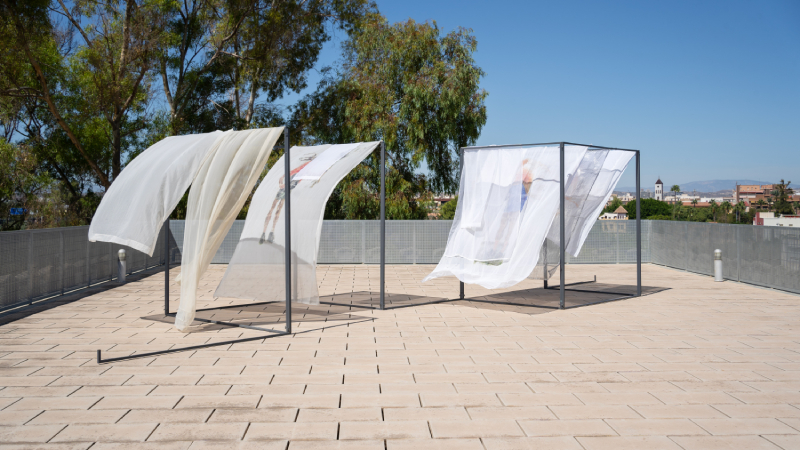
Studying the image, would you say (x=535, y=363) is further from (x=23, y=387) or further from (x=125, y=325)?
(x=125, y=325)

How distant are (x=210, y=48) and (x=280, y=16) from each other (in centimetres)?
349

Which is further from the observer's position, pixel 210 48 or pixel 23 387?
pixel 210 48

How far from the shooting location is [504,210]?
9867mm

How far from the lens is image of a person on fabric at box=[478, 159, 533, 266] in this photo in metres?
9.64

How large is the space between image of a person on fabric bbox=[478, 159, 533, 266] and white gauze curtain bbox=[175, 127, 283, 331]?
3637 millimetres

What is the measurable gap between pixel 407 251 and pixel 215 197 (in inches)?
454

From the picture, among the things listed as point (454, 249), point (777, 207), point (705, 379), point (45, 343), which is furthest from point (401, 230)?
point (777, 207)

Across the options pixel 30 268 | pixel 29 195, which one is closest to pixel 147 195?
pixel 30 268

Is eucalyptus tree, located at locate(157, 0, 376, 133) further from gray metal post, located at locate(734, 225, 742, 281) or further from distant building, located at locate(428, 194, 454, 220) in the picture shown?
gray metal post, located at locate(734, 225, 742, 281)

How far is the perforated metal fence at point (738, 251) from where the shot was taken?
11734 millimetres

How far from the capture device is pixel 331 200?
26.3 meters

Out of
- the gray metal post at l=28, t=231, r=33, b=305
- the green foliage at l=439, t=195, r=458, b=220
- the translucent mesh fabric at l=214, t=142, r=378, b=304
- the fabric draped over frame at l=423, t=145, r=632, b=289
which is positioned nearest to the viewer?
the translucent mesh fabric at l=214, t=142, r=378, b=304

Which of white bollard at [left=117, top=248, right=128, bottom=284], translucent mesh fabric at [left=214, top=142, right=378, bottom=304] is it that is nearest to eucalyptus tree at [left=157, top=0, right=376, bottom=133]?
white bollard at [left=117, top=248, right=128, bottom=284]

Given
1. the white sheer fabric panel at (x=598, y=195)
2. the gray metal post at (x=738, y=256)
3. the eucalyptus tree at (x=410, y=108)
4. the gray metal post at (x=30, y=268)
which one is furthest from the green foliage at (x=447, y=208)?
the gray metal post at (x=30, y=268)
